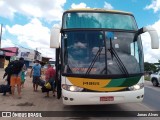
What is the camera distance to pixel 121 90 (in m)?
8.34

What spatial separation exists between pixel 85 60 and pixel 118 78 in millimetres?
1096

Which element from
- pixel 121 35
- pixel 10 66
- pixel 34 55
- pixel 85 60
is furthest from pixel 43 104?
pixel 34 55

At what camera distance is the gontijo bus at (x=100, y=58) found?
27.0ft

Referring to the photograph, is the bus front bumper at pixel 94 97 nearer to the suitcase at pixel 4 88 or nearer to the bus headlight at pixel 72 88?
the bus headlight at pixel 72 88

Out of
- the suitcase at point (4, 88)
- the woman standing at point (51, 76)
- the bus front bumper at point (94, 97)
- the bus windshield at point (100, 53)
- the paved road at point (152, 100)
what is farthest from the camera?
the woman standing at point (51, 76)

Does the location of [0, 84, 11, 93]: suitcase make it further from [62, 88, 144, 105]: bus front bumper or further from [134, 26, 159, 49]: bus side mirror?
[134, 26, 159, 49]: bus side mirror

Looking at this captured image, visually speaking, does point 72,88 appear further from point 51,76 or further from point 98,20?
point 51,76

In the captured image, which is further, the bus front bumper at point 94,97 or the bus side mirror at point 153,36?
the bus side mirror at point 153,36

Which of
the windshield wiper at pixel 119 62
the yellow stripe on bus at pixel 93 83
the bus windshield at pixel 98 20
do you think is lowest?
the yellow stripe on bus at pixel 93 83

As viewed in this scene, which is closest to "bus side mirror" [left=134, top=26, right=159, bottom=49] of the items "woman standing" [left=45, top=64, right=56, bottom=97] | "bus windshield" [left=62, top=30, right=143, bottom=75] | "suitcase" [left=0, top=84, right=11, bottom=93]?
"bus windshield" [left=62, top=30, right=143, bottom=75]

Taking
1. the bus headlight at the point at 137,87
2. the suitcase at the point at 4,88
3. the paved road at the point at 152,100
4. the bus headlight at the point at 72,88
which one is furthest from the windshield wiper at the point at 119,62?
the suitcase at the point at 4,88

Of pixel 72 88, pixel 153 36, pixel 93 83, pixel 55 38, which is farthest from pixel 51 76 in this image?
pixel 153 36

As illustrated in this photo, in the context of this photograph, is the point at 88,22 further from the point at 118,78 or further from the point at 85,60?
the point at 118,78

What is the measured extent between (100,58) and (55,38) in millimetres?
1460
